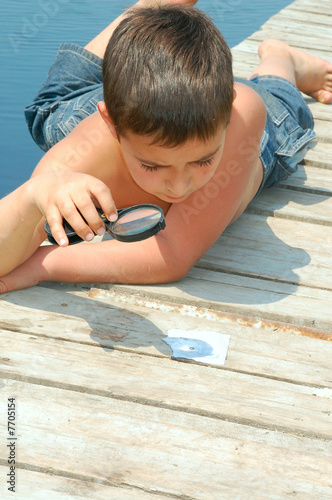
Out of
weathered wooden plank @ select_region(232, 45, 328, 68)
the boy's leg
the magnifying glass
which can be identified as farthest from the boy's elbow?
weathered wooden plank @ select_region(232, 45, 328, 68)

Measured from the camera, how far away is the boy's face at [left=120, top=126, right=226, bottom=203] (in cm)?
173

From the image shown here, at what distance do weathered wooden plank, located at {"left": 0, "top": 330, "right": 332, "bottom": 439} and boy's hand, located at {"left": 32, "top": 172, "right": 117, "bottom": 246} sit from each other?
1.07ft

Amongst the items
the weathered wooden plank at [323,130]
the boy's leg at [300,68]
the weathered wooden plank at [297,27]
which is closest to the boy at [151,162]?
the weathered wooden plank at [323,130]

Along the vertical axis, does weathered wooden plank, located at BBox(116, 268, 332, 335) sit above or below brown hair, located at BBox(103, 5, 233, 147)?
below

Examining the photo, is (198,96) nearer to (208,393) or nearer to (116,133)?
(116,133)

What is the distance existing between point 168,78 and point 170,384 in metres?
0.79

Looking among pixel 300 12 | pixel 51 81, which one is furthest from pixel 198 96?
pixel 300 12

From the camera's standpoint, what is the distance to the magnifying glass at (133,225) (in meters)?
1.62

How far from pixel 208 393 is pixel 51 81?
207 centimetres

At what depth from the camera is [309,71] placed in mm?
3738

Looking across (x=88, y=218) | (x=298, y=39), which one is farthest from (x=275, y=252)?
(x=298, y=39)

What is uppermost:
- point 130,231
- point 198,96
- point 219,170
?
point 198,96

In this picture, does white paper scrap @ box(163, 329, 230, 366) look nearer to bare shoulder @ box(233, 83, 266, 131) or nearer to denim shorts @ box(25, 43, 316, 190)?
bare shoulder @ box(233, 83, 266, 131)

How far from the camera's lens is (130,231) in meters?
1.63
